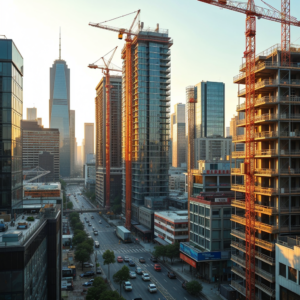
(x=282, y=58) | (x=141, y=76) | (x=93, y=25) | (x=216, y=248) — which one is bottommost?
(x=216, y=248)

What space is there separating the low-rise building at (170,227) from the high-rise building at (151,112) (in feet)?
98.7

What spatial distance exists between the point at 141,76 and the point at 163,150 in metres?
34.6

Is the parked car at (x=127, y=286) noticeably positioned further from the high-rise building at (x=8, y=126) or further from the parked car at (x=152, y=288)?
the high-rise building at (x=8, y=126)

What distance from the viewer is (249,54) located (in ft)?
204

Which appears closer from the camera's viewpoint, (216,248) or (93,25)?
(216,248)

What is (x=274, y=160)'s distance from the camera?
191 ft

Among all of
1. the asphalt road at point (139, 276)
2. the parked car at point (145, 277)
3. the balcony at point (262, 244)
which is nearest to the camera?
the balcony at point (262, 244)

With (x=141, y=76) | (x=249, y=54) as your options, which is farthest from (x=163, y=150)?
(x=249, y=54)

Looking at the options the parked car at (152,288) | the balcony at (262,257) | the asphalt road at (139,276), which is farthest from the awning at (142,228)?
the balcony at (262,257)

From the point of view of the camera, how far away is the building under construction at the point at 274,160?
5534 centimetres

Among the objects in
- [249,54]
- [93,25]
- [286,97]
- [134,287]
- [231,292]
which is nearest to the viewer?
[286,97]

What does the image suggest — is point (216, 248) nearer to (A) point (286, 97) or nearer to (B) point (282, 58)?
(A) point (286, 97)

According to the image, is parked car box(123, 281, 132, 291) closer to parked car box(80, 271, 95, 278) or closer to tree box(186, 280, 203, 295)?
parked car box(80, 271, 95, 278)

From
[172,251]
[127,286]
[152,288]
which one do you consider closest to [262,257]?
[152,288]
